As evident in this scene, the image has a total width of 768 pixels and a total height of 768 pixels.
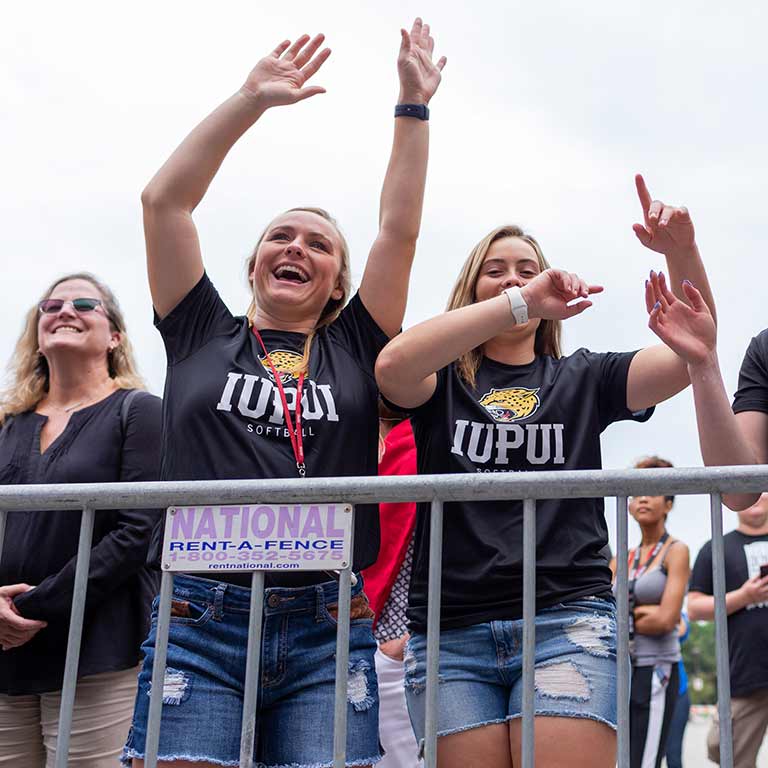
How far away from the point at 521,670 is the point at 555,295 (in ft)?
3.21

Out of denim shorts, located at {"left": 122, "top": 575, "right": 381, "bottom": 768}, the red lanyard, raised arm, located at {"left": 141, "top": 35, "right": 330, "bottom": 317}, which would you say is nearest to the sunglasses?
raised arm, located at {"left": 141, "top": 35, "right": 330, "bottom": 317}

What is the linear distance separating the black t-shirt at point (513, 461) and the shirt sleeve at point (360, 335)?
20cm

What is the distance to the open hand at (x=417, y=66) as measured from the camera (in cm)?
309

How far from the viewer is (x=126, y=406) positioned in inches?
147

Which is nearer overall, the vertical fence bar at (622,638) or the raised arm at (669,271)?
the vertical fence bar at (622,638)

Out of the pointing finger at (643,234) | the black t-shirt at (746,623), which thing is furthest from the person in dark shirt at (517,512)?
the black t-shirt at (746,623)

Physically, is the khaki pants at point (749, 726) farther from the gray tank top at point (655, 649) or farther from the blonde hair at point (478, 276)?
the blonde hair at point (478, 276)

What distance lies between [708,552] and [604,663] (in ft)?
10.2

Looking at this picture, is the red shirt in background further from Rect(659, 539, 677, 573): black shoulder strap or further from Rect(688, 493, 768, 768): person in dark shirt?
Rect(659, 539, 677, 573): black shoulder strap

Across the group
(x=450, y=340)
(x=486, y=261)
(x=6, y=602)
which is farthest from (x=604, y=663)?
(x=6, y=602)

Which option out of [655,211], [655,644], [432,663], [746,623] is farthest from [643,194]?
Result: [655,644]

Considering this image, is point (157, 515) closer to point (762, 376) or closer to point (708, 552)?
point (762, 376)

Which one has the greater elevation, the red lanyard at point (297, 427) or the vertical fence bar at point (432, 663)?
the red lanyard at point (297, 427)

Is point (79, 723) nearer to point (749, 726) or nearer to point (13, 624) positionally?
point (13, 624)
